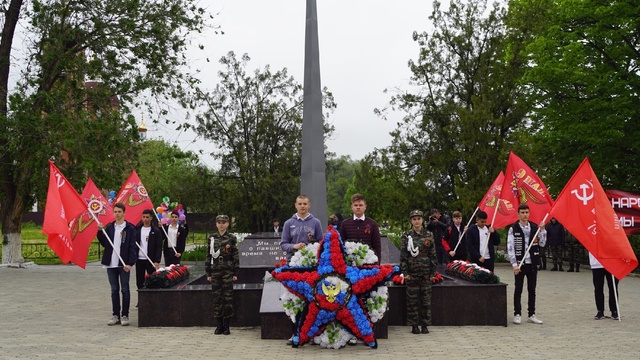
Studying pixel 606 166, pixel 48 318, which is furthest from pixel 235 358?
pixel 606 166

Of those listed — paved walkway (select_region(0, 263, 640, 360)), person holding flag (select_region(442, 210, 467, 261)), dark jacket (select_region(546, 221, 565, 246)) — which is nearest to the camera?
paved walkway (select_region(0, 263, 640, 360))

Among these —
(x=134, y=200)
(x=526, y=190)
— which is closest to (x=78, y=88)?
(x=134, y=200)

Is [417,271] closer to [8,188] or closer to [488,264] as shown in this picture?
[488,264]

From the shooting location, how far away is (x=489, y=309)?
37.2 feet

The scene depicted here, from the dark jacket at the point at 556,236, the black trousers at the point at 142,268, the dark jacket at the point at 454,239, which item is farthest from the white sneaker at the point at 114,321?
the dark jacket at the point at 556,236

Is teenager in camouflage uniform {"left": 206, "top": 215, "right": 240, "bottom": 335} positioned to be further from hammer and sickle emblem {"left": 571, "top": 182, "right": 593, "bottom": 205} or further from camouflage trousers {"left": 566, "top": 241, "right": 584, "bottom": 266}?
camouflage trousers {"left": 566, "top": 241, "right": 584, "bottom": 266}

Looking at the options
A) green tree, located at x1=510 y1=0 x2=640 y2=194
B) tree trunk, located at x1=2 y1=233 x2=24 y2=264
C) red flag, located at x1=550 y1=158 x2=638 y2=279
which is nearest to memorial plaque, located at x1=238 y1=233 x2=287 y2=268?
red flag, located at x1=550 y1=158 x2=638 y2=279

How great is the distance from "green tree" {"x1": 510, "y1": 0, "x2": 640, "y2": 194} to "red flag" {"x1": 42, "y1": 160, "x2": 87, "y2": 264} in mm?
19046

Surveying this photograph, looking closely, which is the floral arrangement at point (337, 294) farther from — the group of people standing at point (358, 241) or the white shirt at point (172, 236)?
the white shirt at point (172, 236)

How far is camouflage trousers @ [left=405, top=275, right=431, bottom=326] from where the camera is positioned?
1048cm

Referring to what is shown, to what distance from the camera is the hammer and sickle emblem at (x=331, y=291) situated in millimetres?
9148

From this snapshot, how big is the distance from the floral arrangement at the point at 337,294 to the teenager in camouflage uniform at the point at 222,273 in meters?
1.22

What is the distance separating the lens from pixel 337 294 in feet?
30.1

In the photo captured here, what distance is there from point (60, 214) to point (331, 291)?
195 inches
